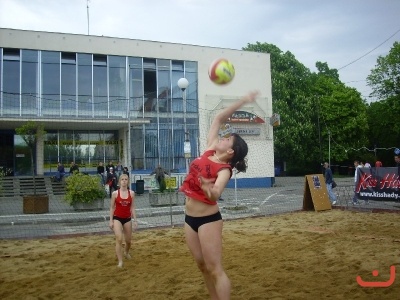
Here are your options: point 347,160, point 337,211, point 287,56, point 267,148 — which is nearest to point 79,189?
point 337,211

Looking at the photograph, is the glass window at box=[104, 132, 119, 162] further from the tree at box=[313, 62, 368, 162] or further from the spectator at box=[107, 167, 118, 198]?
the tree at box=[313, 62, 368, 162]

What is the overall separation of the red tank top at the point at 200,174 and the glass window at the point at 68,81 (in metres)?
21.1

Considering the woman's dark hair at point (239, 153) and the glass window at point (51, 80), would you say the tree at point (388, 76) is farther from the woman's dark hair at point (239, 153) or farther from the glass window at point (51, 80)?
the woman's dark hair at point (239, 153)

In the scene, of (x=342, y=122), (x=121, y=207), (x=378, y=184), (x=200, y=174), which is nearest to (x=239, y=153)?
(x=200, y=174)

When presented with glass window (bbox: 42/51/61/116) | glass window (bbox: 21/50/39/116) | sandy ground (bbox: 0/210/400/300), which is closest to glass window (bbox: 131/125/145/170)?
glass window (bbox: 42/51/61/116)

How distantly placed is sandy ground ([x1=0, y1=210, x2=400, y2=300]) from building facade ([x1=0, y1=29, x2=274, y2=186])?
1271 cm

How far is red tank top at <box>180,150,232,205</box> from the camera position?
3.23m

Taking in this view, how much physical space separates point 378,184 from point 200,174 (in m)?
11.9

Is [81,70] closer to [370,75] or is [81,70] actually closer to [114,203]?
[114,203]

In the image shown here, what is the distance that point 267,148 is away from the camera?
90.0 ft

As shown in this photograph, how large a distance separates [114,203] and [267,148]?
22082 mm

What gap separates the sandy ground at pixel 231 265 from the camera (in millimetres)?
4492

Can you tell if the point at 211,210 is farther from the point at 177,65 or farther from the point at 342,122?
the point at 342,122

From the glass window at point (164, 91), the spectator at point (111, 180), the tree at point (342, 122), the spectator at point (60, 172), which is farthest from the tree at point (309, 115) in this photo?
the spectator at point (60, 172)
